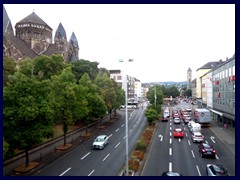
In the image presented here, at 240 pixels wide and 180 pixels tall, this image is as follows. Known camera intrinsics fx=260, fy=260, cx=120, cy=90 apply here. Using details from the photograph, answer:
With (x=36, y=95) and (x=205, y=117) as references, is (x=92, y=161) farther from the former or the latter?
(x=205, y=117)

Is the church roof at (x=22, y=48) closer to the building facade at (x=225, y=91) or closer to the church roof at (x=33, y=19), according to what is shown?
the church roof at (x=33, y=19)

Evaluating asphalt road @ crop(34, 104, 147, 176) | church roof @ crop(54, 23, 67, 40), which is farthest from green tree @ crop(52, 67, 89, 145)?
church roof @ crop(54, 23, 67, 40)

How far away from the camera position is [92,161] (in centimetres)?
2794

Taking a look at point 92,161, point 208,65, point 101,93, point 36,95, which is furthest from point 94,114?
point 208,65

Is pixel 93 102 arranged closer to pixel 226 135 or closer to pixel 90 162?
pixel 90 162

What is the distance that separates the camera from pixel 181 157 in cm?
2864

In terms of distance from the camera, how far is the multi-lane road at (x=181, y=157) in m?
24.1

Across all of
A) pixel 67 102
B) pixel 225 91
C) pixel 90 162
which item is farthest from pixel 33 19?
pixel 90 162

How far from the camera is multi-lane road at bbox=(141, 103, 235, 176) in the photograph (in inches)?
948

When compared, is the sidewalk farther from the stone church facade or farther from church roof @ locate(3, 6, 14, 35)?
church roof @ locate(3, 6, 14, 35)

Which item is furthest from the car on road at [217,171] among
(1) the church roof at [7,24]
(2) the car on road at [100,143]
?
(1) the church roof at [7,24]

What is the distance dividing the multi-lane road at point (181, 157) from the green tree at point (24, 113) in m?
10.5

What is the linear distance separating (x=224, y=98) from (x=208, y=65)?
49.4 meters

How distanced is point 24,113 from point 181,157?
17.1 metres
